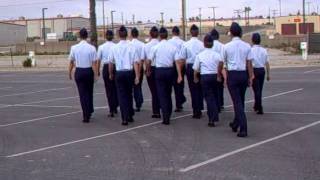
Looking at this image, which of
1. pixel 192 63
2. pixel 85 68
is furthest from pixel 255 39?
pixel 85 68

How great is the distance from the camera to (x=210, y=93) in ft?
42.3

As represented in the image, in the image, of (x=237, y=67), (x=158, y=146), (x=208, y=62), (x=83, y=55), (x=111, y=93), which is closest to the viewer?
(x=158, y=146)

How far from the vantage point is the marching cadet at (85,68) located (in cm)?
1399

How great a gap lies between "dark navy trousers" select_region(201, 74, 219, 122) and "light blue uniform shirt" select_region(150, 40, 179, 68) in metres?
0.84

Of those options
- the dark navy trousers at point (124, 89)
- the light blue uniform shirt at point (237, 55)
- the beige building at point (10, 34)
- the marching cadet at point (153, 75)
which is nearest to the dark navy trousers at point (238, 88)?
the light blue uniform shirt at point (237, 55)

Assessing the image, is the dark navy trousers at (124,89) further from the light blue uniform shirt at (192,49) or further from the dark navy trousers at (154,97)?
the light blue uniform shirt at (192,49)

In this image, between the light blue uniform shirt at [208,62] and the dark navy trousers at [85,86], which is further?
the dark navy trousers at [85,86]

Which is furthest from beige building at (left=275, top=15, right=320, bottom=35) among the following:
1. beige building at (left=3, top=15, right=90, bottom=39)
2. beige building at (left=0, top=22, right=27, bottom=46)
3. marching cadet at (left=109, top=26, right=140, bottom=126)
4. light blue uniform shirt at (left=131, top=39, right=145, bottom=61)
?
marching cadet at (left=109, top=26, right=140, bottom=126)

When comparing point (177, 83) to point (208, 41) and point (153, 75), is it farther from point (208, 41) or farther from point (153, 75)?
point (208, 41)

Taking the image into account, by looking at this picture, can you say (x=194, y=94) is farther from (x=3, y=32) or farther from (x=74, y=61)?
(x=3, y=32)

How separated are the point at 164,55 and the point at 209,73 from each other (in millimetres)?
1086

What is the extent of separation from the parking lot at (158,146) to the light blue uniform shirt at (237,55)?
4.09 feet

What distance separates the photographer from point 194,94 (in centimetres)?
1410

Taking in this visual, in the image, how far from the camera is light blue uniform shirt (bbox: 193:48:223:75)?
12.9 m
